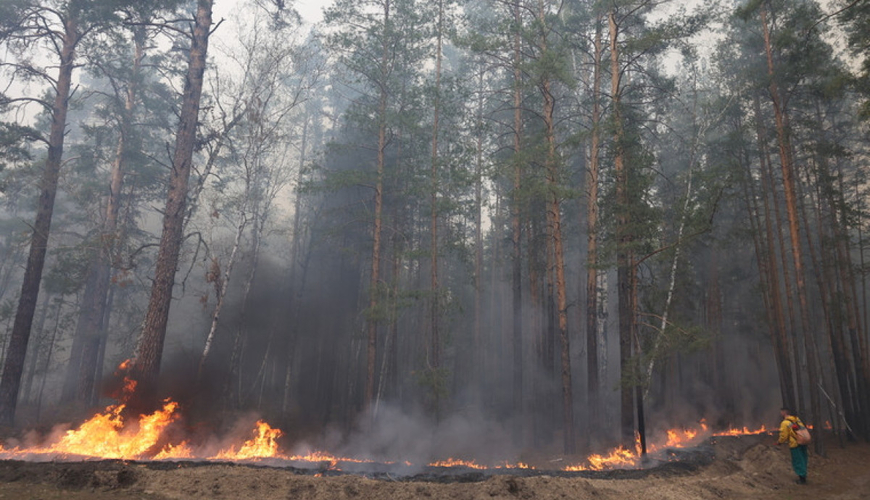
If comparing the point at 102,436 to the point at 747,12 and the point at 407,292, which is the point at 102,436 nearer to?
the point at 407,292

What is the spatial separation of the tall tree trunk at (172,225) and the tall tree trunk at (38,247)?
4.54m

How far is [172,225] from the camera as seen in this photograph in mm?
13016

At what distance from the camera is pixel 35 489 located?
7473 millimetres

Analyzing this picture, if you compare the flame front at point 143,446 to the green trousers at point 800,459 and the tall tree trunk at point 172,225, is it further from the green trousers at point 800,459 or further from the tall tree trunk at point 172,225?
the green trousers at point 800,459

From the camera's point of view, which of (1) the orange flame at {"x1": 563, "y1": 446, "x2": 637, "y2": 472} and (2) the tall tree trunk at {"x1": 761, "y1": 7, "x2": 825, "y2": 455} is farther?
(2) the tall tree trunk at {"x1": 761, "y1": 7, "x2": 825, "y2": 455}

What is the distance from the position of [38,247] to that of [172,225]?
5.35m

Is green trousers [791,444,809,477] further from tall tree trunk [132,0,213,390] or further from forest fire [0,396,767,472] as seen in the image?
tall tree trunk [132,0,213,390]

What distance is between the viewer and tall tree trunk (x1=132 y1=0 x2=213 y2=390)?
12.2 meters

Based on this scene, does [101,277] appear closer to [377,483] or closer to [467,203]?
[467,203]

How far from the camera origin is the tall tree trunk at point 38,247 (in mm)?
13680

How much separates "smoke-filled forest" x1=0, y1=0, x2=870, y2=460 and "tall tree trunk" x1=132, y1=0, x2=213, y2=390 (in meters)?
0.08

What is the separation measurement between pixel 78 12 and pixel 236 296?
19.2 metres

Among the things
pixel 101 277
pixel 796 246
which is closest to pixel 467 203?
pixel 796 246

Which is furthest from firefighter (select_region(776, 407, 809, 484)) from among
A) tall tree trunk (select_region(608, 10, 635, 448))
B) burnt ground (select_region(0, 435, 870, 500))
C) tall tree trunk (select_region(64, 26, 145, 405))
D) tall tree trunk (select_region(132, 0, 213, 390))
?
tall tree trunk (select_region(64, 26, 145, 405))
